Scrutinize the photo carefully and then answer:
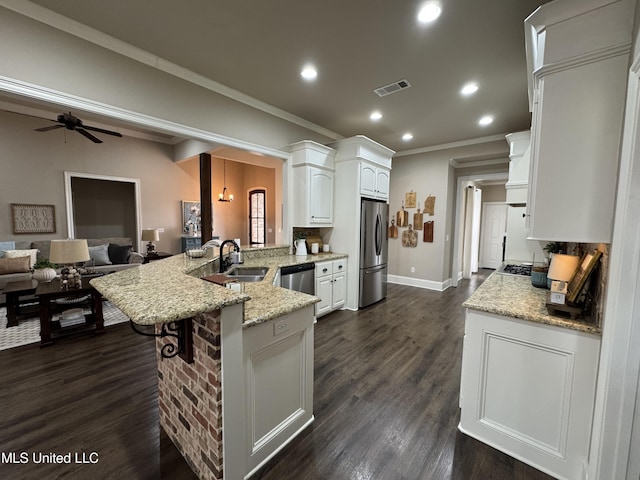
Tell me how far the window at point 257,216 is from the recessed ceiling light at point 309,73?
569cm

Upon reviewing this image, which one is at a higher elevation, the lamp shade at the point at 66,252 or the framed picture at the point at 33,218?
the framed picture at the point at 33,218

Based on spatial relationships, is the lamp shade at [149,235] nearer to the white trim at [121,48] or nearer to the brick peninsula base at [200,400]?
the white trim at [121,48]

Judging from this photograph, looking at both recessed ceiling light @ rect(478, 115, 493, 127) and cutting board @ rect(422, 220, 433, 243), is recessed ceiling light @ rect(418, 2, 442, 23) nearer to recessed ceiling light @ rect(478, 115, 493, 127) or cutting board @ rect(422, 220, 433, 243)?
recessed ceiling light @ rect(478, 115, 493, 127)

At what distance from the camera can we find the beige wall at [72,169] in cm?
504

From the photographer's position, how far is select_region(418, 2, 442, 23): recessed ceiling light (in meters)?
1.89

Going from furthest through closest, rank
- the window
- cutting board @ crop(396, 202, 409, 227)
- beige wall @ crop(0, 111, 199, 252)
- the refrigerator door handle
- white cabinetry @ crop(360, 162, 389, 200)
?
the window, cutting board @ crop(396, 202, 409, 227), beige wall @ crop(0, 111, 199, 252), the refrigerator door handle, white cabinetry @ crop(360, 162, 389, 200)

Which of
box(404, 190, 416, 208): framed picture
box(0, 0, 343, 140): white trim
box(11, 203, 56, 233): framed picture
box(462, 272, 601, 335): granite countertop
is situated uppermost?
box(0, 0, 343, 140): white trim

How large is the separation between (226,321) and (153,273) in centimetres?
80

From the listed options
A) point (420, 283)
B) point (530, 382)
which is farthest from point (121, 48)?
point (420, 283)

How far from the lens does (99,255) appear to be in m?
5.54

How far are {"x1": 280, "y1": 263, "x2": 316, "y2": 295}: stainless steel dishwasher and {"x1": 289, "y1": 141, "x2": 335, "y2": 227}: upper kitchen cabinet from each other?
0.76m

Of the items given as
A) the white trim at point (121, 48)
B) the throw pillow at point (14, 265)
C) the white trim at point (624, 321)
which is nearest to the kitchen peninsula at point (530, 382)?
the white trim at point (624, 321)

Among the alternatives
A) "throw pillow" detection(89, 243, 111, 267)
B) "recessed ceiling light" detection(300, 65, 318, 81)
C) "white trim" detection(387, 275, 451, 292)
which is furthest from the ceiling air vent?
"throw pillow" detection(89, 243, 111, 267)

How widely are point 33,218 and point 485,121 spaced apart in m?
8.34
